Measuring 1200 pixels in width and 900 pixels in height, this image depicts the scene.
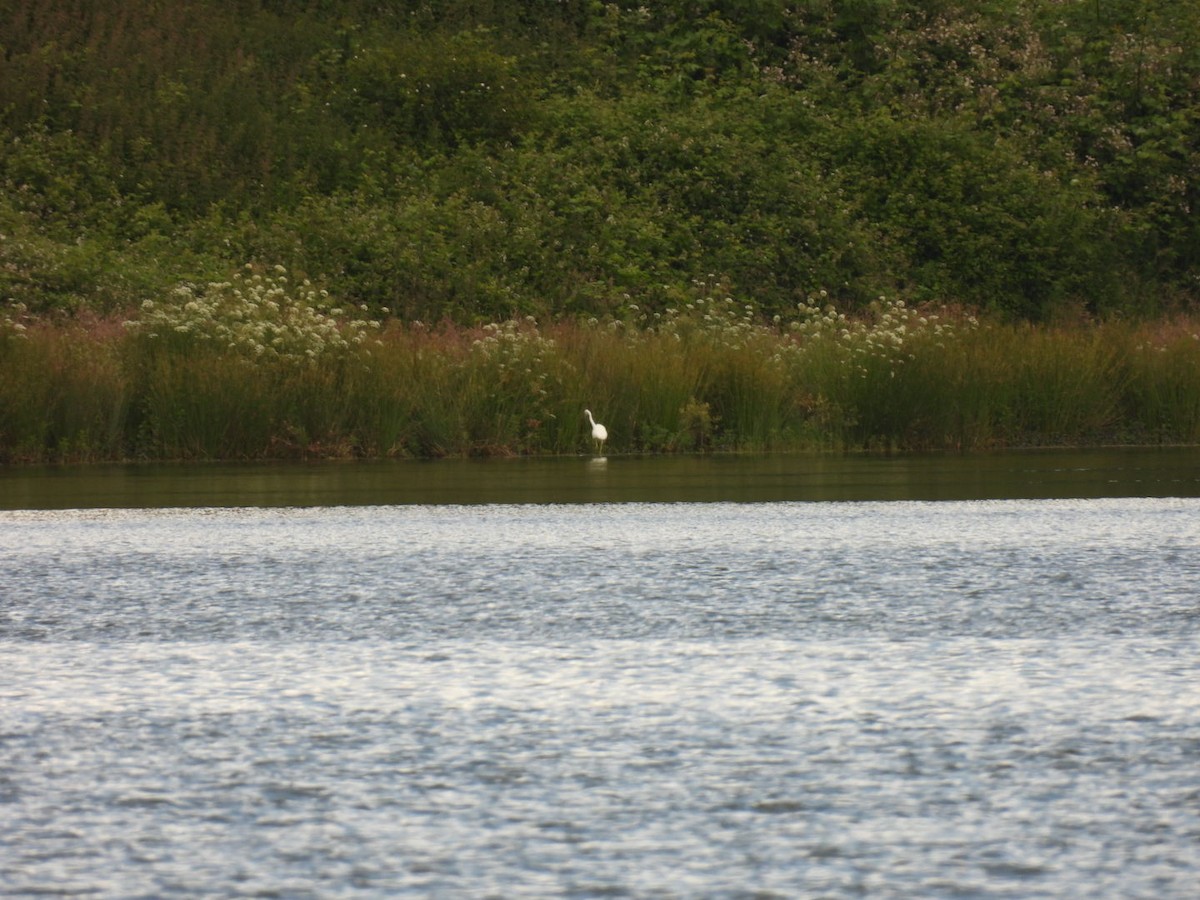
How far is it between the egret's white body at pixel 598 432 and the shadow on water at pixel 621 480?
0.30 metres

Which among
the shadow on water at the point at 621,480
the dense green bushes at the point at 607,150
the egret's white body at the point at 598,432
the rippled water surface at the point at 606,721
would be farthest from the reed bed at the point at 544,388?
the rippled water surface at the point at 606,721

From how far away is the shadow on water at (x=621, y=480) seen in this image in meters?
12.5

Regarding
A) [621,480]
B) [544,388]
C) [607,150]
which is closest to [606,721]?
[621,480]

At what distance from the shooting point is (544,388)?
18.7 meters

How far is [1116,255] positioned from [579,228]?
31.9 ft

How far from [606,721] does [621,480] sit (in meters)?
9.34

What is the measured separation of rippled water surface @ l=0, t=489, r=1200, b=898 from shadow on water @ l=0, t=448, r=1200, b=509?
3.30 meters

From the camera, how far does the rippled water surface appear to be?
12.0 ft

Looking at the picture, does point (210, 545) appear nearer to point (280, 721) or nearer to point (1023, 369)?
point (280, 721)

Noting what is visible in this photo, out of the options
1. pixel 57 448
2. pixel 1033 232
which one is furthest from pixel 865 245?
pixel 57 448

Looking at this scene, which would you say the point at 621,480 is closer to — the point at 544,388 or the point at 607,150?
the point at 544,388

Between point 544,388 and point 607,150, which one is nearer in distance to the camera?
point 544,388

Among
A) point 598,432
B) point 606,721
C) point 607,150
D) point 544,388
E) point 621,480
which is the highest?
point 607,150

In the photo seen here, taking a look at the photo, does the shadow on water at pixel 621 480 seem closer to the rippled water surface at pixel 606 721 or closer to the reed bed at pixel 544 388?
the reed bed at pixel 544 388
